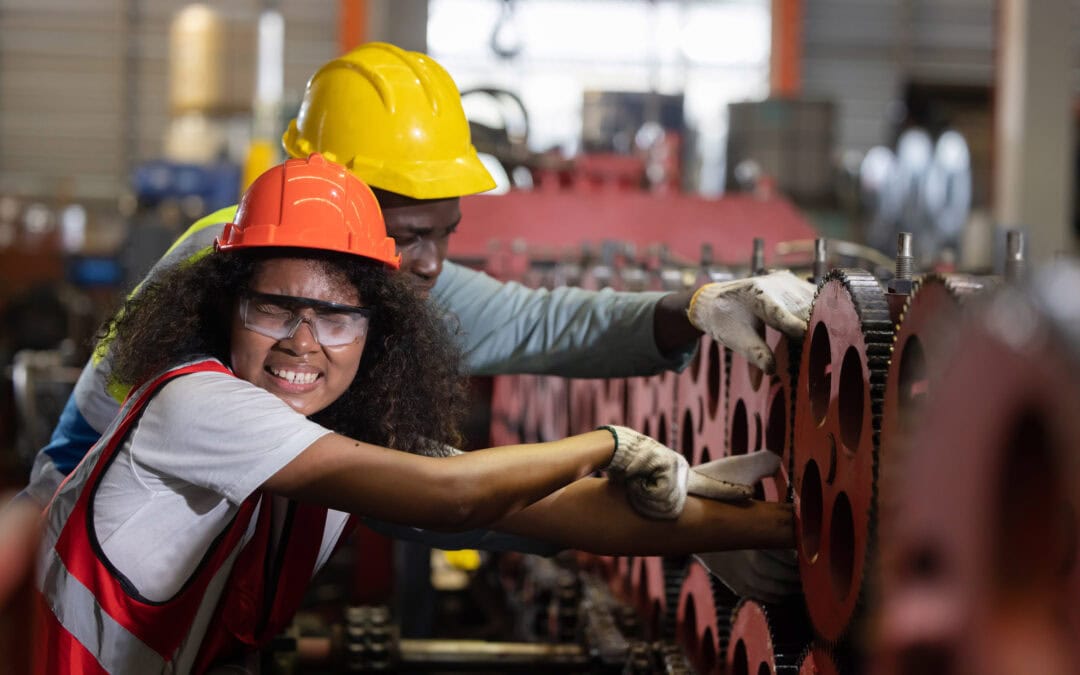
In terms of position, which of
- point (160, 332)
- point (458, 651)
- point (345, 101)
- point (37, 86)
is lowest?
point (458, 651)

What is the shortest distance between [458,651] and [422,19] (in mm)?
13810

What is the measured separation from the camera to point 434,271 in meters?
2.39

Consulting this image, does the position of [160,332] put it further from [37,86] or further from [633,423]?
[37,86]

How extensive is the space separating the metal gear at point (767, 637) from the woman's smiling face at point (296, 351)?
686mm

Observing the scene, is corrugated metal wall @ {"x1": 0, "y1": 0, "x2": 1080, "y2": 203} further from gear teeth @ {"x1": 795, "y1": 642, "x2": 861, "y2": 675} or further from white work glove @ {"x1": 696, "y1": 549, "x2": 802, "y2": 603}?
gear teeth @ {"x1": 795, "y1": 642, "x2": 861, "y2": 675}

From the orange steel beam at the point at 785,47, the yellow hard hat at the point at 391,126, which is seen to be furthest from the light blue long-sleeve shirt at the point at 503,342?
the orange steel beam at the point at 785,47

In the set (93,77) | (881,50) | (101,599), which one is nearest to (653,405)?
(101,599)

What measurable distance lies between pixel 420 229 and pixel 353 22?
556 inches

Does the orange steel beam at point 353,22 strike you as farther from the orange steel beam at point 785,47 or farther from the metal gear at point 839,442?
the metal gear at point 839,442

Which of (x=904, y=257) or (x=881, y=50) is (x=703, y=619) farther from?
(x=881, y=50)

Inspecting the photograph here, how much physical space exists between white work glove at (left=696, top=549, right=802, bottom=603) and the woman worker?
4cm

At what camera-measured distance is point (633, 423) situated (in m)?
3.03

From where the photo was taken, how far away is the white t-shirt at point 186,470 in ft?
5.12

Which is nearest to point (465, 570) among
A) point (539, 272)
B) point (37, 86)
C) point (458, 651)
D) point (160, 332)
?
point (539, 272)
